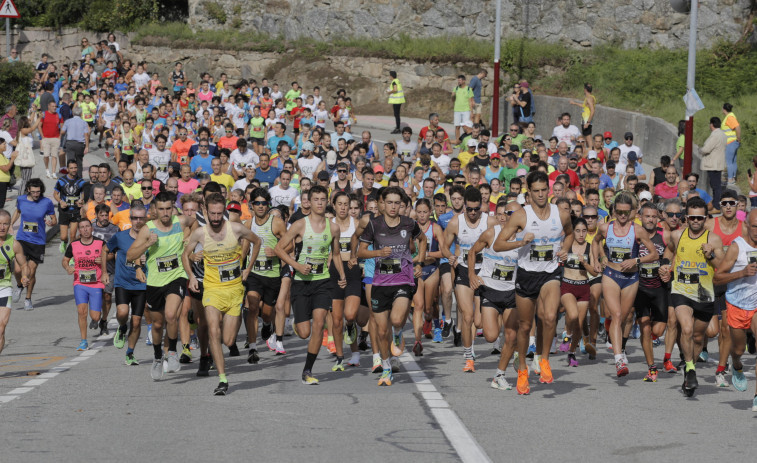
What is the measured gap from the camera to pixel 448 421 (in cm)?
989

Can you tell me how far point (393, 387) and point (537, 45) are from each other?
27.8m

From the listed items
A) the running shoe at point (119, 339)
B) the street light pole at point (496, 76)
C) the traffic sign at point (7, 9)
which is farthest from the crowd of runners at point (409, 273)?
the traffic sign at point (7, 9)

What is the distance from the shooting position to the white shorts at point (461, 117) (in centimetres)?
3014

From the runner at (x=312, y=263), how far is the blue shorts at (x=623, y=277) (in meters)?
2.91

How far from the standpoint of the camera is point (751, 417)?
10211mm

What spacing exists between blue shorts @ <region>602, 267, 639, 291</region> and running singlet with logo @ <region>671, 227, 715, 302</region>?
102 cm

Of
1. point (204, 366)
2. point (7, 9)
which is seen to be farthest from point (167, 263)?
point (7, 9)

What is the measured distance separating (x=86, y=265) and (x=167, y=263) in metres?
3.12

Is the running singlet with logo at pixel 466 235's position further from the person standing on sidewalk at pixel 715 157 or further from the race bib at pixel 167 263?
the person standing on sidewalk at pixel 715 157

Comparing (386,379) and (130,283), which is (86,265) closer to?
(130,283)

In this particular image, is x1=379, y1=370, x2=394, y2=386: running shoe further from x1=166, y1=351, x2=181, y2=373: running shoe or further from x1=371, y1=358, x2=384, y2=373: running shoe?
x1=166, y1=351, x2=181, y2=373: running shoe

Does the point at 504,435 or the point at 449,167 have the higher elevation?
the point at 449,167

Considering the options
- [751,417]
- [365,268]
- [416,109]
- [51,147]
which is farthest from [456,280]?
[416,109]

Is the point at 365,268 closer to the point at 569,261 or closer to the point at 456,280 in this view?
the point at 456,280
